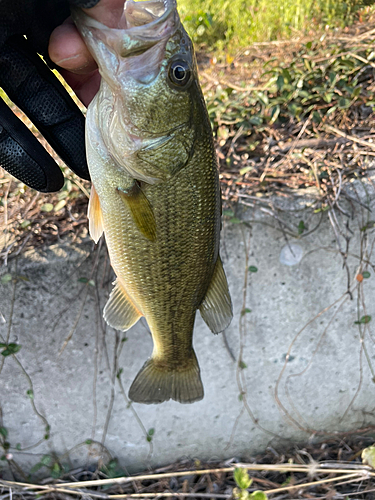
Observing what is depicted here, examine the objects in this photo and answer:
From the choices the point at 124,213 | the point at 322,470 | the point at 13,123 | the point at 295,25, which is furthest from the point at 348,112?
the point at 322,470

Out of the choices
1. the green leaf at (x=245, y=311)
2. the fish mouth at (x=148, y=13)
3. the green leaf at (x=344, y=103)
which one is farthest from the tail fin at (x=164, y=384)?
the green leaf at (x=344, y=103)

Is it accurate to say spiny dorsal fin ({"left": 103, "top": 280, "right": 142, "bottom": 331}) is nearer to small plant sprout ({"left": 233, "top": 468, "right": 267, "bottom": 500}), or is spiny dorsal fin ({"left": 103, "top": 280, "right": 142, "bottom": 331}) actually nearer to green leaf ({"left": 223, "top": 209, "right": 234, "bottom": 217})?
Answer: green leaf ({"left": 223, "top": 209, "right": 234, "bottom": 217})

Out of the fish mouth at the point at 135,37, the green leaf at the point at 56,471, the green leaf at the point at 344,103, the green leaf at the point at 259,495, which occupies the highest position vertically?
the green leaf at the point at 344,103

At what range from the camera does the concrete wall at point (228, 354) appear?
2174 mm

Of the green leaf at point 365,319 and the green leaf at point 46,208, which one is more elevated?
the green leaf at point 46,208

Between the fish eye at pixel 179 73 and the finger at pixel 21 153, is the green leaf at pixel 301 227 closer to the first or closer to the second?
the fish eye at pixel 179 73

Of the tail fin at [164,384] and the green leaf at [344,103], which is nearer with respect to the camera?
the tail fin at [164,384]

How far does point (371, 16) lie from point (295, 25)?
2.14 ft

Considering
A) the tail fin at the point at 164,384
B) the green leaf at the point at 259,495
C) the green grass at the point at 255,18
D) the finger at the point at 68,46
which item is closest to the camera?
the finger at the point at 68,46

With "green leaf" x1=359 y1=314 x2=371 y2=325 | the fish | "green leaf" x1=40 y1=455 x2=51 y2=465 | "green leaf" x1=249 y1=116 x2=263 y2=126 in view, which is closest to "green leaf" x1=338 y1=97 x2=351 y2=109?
"green leaf" x1=249 y1=116 x2=263 y2=126

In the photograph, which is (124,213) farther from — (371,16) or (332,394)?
(371,16)

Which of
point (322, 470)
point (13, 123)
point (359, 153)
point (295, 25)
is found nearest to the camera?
point (13, 123)

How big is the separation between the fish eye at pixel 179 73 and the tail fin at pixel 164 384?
1.13 metres

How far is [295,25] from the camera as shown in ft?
11.1
